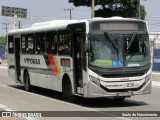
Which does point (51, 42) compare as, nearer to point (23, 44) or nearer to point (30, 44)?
point (30, 44)

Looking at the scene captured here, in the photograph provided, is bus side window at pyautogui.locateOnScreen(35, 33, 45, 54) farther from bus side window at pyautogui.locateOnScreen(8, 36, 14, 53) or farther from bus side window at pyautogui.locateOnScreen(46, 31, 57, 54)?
bus side window at pyautogui.locateOnScreen(8, 36, 14, 53)

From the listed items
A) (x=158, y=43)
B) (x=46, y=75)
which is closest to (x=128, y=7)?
(x=158, y=43)

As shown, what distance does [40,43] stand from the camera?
64.6 ft

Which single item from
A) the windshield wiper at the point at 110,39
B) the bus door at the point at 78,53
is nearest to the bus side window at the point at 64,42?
the bus door at the point at 78,53

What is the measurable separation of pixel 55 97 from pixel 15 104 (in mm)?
3382

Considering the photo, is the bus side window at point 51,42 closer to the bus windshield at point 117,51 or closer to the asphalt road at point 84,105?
the asphalt road at point 84,105

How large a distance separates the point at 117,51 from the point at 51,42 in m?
3.92

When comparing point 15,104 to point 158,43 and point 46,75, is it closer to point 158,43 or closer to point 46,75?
point 46,75

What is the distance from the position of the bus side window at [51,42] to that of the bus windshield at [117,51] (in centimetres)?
322

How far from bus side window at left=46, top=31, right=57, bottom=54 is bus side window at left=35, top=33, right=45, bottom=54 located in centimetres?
49

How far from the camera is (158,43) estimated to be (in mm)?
42156

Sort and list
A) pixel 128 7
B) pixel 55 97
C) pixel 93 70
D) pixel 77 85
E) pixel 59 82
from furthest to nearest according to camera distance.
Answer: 1. pixel 128 7
2. pixel 55 97
3. pixel 59 82
4. pixel 77 85
5. pixel 93 70

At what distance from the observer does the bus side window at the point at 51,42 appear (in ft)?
59.3

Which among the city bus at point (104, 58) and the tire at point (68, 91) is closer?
the city bus at point (104, 58)
